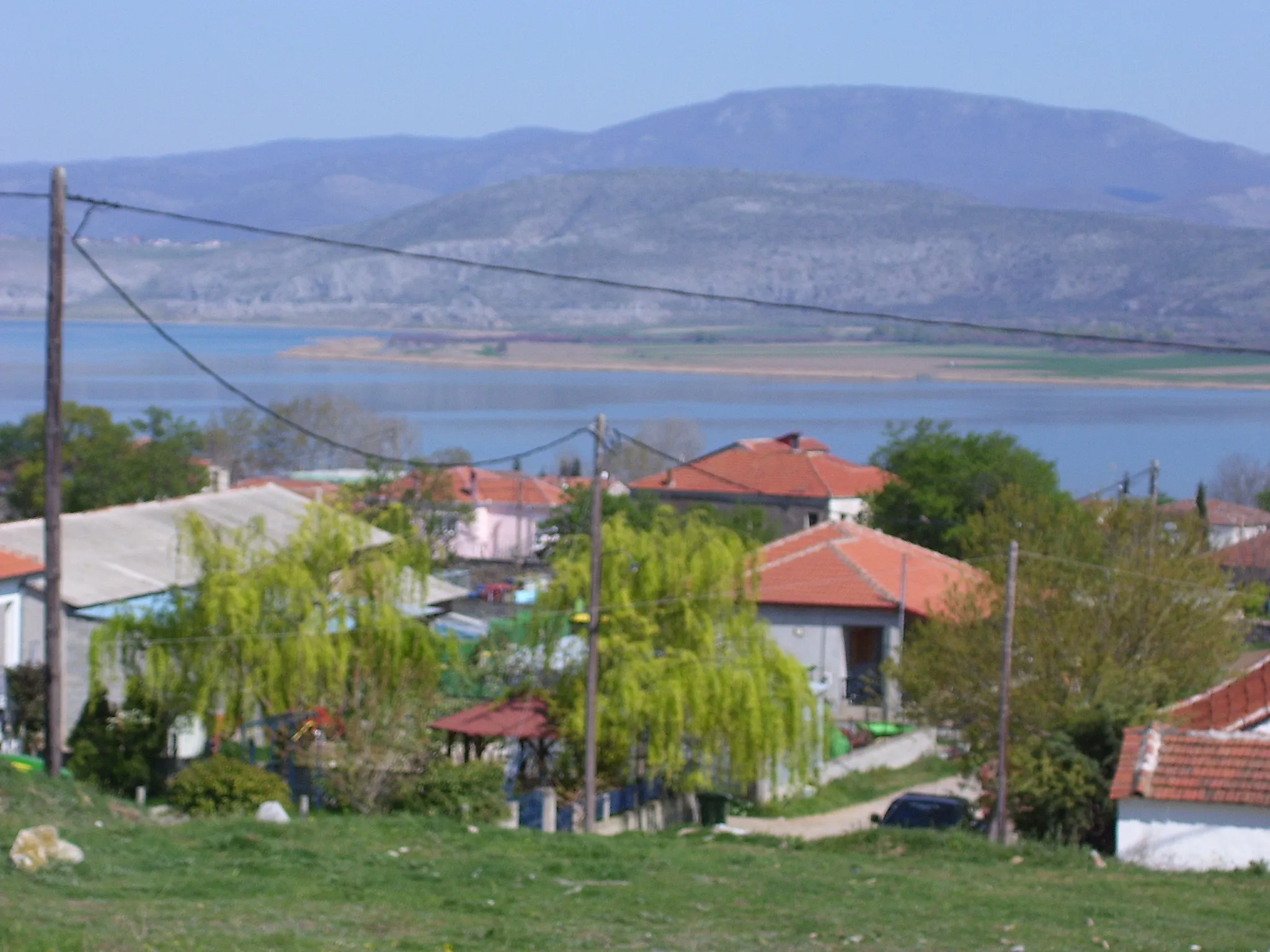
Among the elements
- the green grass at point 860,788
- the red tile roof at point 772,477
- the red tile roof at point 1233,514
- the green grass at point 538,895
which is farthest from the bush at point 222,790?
the red tile roof at point 1233,514

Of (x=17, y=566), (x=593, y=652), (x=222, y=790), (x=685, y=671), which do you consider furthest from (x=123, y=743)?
(x=685, y=671)

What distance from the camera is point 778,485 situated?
63.6m

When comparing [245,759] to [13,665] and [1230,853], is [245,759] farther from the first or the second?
Answer: [1230,853]

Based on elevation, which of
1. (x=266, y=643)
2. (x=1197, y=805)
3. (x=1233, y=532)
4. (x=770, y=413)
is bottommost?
(x=1233, y=532)

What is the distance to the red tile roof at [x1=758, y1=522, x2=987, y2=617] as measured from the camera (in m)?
35.4

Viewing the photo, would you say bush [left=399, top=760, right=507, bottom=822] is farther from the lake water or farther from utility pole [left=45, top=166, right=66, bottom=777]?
the lake water

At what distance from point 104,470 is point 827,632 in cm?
2558

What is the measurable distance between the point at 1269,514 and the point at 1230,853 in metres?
65.8

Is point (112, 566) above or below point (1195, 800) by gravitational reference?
above

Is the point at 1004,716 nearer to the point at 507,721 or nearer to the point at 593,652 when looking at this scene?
the point at 593,652

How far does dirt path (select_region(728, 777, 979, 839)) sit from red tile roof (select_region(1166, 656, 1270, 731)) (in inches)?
115

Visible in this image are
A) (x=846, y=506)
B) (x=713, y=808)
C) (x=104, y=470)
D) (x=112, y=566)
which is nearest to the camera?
(x=713, y=808)

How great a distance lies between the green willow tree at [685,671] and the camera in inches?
867

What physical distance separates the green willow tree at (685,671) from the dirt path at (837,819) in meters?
0.65
